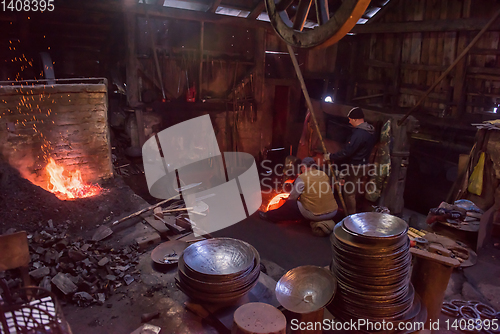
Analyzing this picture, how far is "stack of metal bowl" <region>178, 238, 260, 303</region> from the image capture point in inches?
134

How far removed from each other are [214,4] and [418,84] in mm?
5962

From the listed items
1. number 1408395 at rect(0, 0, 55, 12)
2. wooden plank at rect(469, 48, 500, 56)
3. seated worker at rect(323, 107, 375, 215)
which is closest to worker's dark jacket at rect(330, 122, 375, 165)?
seated worker at rect(323, 107, 375, 215)

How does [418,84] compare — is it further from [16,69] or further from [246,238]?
[16,69]

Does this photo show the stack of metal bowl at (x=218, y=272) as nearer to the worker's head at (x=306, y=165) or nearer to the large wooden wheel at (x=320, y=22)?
the large wooden wheel at (x=320, y=22)

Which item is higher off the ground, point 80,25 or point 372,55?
point 80,25

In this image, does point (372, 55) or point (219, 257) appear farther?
point (372, 55)

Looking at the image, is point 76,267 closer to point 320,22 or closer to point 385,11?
point 320,22

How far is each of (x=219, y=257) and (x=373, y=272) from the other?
158 cm

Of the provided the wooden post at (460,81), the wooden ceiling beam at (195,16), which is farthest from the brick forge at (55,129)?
the wooden post at (460,81)

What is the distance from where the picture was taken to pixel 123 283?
4445mm

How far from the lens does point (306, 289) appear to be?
135 inches

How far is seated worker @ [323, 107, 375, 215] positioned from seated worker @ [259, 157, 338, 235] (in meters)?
0.60

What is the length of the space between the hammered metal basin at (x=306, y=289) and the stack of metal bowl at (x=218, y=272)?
1.19ft

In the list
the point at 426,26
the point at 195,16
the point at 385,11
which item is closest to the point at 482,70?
the point at 426,26
